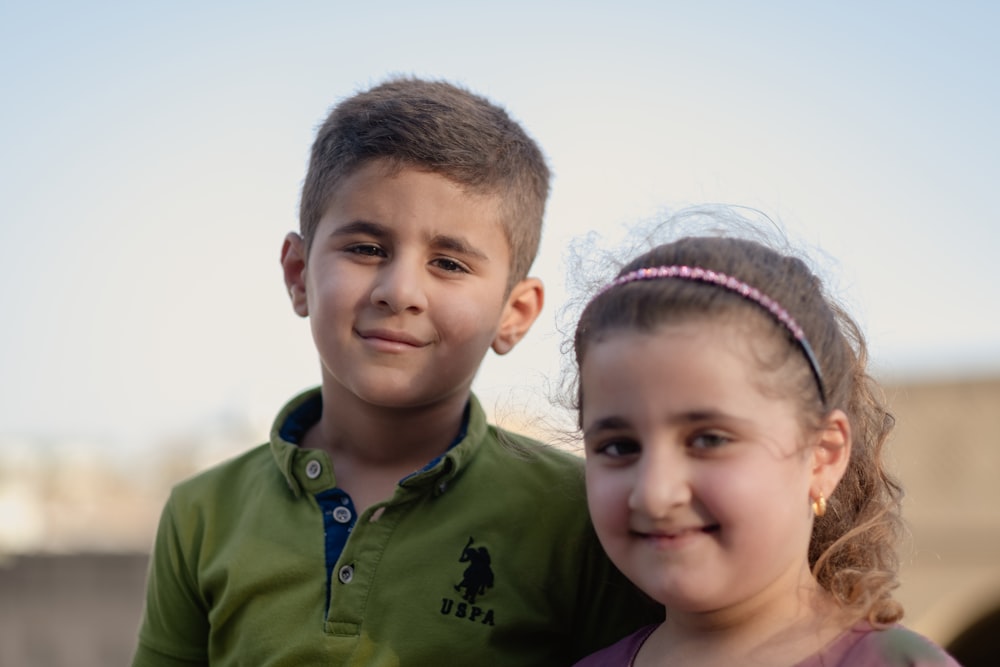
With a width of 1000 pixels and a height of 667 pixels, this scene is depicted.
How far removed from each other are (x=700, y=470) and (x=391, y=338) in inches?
34.4

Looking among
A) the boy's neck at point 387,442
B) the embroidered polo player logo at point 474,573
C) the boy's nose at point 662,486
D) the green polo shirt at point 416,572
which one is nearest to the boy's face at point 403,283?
the boy's neck at point 387,442

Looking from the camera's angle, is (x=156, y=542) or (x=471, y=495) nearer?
(x=471, y=495)

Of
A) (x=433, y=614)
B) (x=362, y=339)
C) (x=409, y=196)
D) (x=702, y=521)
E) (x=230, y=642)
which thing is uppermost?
(x=409, y=196)

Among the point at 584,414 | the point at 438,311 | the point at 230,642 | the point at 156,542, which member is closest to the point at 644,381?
the point at 584,414

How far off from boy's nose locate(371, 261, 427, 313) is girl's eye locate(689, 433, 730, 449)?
0.80 metres

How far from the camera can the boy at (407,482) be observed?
8.18 ft

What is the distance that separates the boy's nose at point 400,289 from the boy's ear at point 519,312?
0.30 m

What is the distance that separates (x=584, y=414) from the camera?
2156 mm

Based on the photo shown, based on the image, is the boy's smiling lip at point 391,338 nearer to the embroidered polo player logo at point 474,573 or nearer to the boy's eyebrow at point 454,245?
the boy's eyebrow at point 454,245

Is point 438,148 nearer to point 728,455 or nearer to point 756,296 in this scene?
point 756,296

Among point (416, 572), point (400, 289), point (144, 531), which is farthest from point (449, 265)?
point (144, 531)

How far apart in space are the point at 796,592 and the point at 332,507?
3.61 feet

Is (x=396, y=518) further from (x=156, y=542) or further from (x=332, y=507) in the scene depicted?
(x=156, y=542)

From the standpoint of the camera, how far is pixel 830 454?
2.09 metres
